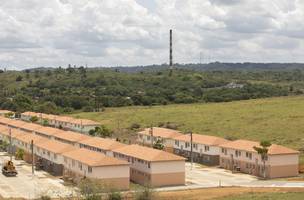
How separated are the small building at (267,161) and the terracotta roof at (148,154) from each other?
1149 cm

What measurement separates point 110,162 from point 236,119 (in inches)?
2214

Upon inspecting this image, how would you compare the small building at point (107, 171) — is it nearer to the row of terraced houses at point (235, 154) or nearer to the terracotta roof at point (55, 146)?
the terracotta roof at point (55, 146)

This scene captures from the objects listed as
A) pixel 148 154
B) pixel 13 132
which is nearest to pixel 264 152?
pixel 148 154

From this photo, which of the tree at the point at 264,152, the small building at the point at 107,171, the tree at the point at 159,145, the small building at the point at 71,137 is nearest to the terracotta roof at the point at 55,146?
the small building at the point at 71,137

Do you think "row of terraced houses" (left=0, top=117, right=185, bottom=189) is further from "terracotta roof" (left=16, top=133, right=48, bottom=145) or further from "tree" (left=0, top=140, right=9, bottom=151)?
"tree" (left=0, top=140, right=9, bottom=151)

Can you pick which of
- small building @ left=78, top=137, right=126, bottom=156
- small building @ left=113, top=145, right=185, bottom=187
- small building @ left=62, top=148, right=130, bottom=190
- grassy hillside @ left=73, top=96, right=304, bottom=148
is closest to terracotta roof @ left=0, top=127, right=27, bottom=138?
small building @ left=78, top=137, right=126, bottom=156

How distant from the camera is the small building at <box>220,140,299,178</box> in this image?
2842 inches

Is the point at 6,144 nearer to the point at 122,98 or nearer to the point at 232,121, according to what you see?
the point at 232,121

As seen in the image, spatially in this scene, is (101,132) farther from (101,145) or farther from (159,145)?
(101,145)

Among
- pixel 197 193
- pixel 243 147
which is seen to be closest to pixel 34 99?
pixel 243 147

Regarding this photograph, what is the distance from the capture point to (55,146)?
80.2m

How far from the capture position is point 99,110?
163000 millimetres

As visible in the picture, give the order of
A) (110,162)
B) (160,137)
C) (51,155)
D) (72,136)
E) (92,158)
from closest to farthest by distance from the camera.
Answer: (110,162)
(92,158)
(51,155)
(72,136)
(160,137)

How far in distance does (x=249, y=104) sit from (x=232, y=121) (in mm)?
24806
